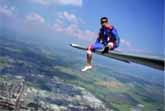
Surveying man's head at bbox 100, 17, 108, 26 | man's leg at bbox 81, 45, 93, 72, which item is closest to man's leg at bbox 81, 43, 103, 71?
man's leg at bbox 81, 45, 93, 72

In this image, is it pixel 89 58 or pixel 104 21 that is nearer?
pixel 89 58

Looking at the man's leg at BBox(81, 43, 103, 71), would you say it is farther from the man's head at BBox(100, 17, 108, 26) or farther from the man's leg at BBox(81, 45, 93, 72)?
the man's head at BBox(100, 17, 108, 26)

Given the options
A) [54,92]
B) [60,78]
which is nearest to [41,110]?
[54,92]

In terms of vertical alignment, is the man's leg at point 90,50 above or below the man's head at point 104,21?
below

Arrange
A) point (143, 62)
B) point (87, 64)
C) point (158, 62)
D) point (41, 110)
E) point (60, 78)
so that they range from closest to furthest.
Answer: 1. point (158, 62)
2. point (143, 62)
3. point (87, 64)
4. point (41, 110)
5. point (60, 78)

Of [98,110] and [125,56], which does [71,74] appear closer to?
[98,110]

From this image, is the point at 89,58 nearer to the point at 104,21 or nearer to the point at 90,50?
the point at 90,50

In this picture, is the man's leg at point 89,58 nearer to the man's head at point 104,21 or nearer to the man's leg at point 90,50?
the man's leg at point 90,50

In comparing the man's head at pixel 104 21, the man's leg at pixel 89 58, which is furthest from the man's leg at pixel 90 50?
the man's head at pixel 104 21

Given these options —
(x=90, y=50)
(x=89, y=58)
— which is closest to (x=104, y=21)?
(x=89, y=58)

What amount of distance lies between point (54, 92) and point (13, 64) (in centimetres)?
2631

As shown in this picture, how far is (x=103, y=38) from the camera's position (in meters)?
3.23

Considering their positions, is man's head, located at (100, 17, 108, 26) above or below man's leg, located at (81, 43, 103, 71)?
above

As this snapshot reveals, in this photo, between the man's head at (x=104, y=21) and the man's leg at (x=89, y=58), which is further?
the man's head at (x=104, y=21)
